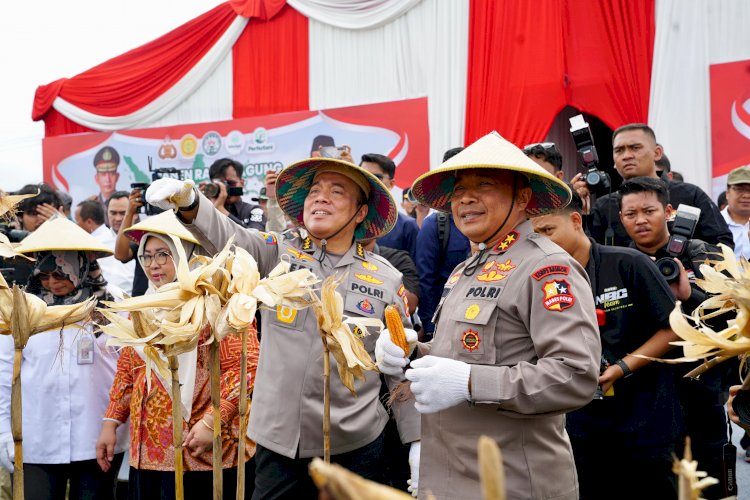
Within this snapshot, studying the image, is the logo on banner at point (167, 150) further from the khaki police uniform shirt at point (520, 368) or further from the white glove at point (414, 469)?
the khaki police uniform shirt at point (520, 368)

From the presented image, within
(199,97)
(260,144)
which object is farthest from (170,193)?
(199,97)

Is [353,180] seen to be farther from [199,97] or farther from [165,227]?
[199,97]

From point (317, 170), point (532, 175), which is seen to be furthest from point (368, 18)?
point (532, 175)

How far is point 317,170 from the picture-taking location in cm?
314

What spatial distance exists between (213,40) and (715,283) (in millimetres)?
12176

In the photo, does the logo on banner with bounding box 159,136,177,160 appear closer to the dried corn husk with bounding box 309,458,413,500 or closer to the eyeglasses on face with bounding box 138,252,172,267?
the eyeglasses on face with bounding box 138,252,172,267

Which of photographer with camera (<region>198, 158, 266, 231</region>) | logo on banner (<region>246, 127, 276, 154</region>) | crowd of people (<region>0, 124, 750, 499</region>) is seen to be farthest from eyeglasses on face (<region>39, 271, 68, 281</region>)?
logo on banner (<region>246, 127, 276, 154</region>)

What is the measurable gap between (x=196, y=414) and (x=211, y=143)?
9.29 meters

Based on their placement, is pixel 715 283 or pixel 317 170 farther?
pixel 317 170

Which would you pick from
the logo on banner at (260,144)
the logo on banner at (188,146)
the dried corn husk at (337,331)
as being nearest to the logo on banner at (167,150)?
the logo on banner at (188,146)

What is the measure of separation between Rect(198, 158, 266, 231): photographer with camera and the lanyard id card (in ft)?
3.48

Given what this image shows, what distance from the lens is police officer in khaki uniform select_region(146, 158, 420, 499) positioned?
277cm

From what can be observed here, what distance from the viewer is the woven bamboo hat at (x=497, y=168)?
7.73ft

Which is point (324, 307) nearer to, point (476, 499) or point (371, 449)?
point (476, 499)
